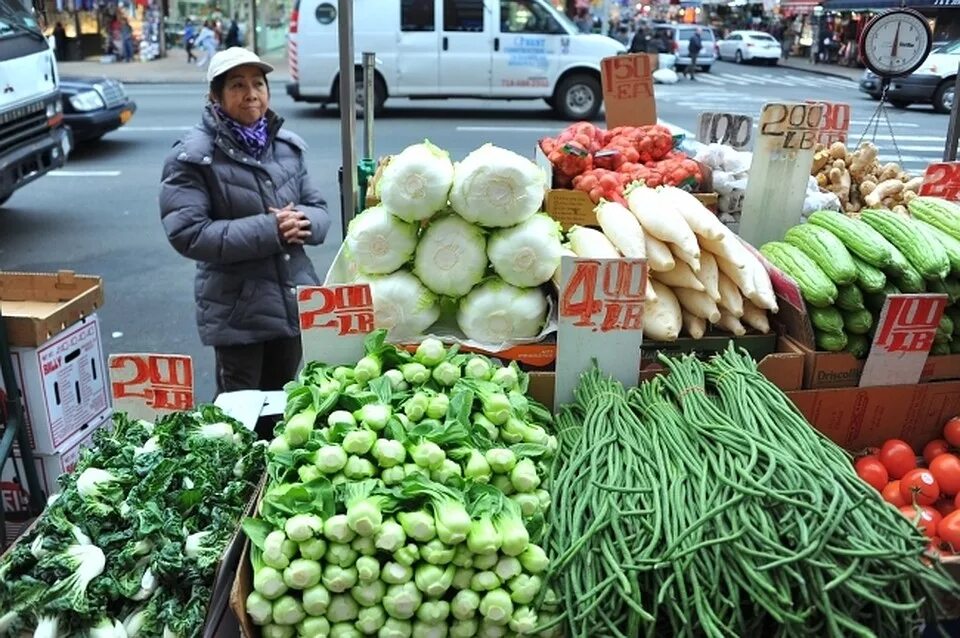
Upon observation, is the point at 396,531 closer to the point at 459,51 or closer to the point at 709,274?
the point at 709,274

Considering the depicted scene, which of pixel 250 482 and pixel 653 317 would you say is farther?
pixel 653 317

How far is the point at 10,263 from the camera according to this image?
7102 millimetres

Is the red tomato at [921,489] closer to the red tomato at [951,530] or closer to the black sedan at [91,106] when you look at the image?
the red tomato at [951,530]

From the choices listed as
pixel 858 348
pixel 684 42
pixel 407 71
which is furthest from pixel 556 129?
pixel 684 42

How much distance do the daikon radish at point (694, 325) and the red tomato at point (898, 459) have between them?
0.71m

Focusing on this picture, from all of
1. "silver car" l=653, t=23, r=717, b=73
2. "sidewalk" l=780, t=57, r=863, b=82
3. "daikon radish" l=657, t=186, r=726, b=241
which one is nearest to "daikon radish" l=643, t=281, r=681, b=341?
"daikon radish" l=657, t=186, r=726, b=241

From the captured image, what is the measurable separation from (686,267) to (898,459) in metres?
0.92

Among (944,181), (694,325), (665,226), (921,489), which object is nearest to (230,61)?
(665,226)

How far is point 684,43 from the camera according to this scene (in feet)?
86.4

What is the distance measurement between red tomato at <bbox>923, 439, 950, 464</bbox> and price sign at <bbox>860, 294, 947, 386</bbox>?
0.80ft

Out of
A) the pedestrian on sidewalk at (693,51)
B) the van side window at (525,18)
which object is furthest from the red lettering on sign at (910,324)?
the pedestrian on sidewalk at (693,51)

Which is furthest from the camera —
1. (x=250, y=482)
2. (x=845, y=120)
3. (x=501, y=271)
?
(x=845, y=120)

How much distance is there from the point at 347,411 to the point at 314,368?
1.09 feet

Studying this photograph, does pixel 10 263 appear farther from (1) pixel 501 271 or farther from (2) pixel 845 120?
(2) pixel 845 120
